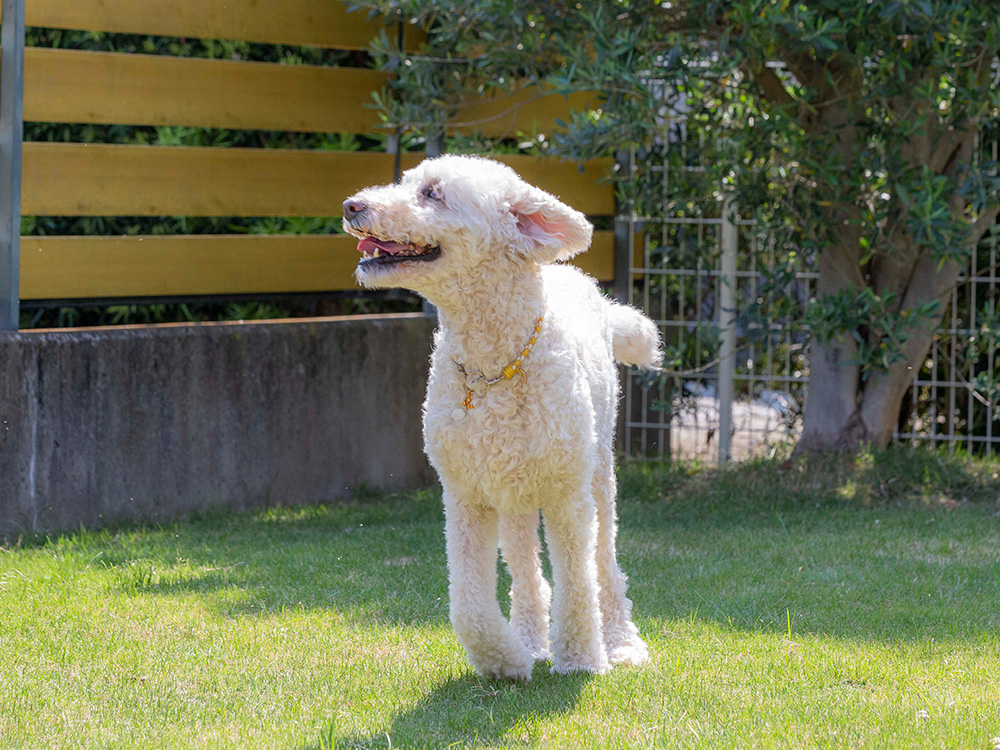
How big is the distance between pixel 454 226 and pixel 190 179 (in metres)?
3.52

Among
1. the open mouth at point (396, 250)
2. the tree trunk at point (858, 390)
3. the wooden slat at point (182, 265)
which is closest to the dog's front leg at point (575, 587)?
the open mouth at point (396, 250)

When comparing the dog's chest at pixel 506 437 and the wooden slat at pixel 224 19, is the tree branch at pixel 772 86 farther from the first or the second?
the dog's chest at pixel 506 437

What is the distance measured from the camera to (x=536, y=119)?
7590mm

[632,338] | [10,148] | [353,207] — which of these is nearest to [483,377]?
[353,207]

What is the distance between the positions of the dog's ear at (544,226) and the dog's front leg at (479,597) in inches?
29.8

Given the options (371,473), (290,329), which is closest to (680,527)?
(371,473)

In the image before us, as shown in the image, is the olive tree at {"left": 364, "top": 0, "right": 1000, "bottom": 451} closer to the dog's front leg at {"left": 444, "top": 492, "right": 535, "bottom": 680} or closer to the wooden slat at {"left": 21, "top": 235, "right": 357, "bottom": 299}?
the wooden slat at {"left": 21, "top": 235, "right": 357, "bottom": 299}

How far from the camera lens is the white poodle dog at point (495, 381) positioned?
3.24 metres

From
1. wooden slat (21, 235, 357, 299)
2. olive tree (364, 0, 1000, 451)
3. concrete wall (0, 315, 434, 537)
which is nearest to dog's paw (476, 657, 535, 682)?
concrete wall (0, 315, 434, 537)

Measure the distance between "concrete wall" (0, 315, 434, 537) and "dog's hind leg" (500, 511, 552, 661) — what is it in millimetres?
2651

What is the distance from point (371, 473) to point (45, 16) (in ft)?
9.49

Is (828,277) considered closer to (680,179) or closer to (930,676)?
(680,179)

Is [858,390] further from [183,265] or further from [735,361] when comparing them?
[183,265]

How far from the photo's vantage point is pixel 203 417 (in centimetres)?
607
